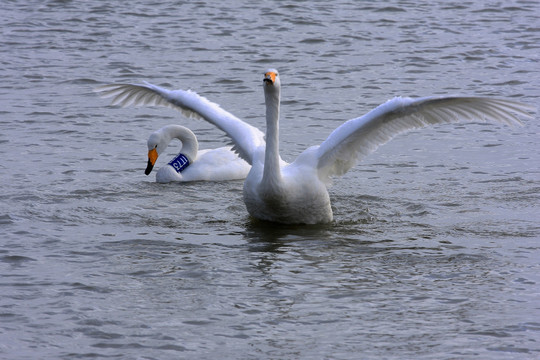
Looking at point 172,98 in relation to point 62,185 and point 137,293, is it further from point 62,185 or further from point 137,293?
point 137,293

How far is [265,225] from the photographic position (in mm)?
9320

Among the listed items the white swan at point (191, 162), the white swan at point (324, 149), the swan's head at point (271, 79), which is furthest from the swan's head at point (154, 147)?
the swan's head at point (271, 79)

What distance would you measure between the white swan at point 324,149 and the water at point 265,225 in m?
0.27

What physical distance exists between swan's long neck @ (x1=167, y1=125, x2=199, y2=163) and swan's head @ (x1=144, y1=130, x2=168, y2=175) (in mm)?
161

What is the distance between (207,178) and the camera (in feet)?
37.8

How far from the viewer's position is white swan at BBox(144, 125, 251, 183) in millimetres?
11508

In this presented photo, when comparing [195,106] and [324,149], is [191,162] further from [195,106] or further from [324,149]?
[324,149]

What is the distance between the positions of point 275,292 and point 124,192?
12.0 ft

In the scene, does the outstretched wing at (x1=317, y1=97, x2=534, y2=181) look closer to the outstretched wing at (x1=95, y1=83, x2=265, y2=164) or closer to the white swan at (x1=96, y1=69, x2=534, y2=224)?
the white swan at (x1=96, y1=69, x2=534, y2=224)

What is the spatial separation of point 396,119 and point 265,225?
5.34 ft

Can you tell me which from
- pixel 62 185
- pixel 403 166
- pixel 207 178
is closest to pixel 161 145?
pixel 207 178

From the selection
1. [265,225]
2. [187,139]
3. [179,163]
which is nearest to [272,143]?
[265,225]

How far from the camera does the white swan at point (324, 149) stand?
866 centimetres

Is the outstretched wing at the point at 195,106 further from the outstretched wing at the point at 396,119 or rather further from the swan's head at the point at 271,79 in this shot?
the swan's head at the point at 271,79
